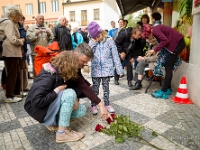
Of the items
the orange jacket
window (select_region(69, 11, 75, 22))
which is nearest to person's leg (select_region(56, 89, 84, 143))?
the orange jacket

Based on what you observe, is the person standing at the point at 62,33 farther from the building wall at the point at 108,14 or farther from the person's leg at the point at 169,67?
the building wall at the point at 108,14

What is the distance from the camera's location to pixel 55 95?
2.25m

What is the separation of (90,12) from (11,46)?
26721mm

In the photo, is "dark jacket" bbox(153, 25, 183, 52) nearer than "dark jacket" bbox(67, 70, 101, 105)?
No

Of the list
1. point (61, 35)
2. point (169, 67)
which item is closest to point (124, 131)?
point (169, 67)

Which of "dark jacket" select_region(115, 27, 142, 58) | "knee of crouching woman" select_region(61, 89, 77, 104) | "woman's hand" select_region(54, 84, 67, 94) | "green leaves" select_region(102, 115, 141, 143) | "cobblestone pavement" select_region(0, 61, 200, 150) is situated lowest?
"cobblestone pavement" select_region(0, 61, 200, 150)

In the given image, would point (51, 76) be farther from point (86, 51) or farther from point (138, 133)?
point (138, 133)

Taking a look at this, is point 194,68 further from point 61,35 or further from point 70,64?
point 61,35

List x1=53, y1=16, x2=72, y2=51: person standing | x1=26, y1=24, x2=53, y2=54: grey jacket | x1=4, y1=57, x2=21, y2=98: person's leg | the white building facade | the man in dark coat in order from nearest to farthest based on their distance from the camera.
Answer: x1=4, y1=57, x2=21, y2=98: person's leg, x1=26, y1=24, x2=53, y2=54: grey jacket, the man in dark coat, x1=53, y1=16, x2=72, y2=51: person standing, the white building facade

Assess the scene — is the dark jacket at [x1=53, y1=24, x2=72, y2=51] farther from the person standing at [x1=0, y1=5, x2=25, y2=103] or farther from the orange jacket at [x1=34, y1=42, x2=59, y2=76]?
the person standing at [x1=0, y1=5, x2=25, y2=103]

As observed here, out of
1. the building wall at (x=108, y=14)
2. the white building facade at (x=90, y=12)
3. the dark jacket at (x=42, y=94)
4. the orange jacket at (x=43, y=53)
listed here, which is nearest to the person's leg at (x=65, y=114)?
the dark jacket at (x=42, y=94)

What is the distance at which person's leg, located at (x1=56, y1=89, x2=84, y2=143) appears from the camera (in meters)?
2.34

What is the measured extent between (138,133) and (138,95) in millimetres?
1925

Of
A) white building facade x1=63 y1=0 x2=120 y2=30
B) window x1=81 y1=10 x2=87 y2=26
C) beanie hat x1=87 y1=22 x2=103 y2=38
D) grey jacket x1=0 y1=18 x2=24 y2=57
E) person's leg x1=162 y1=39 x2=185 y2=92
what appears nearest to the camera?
beanie hat x1=87 y1=22 x2=103 y2=38
